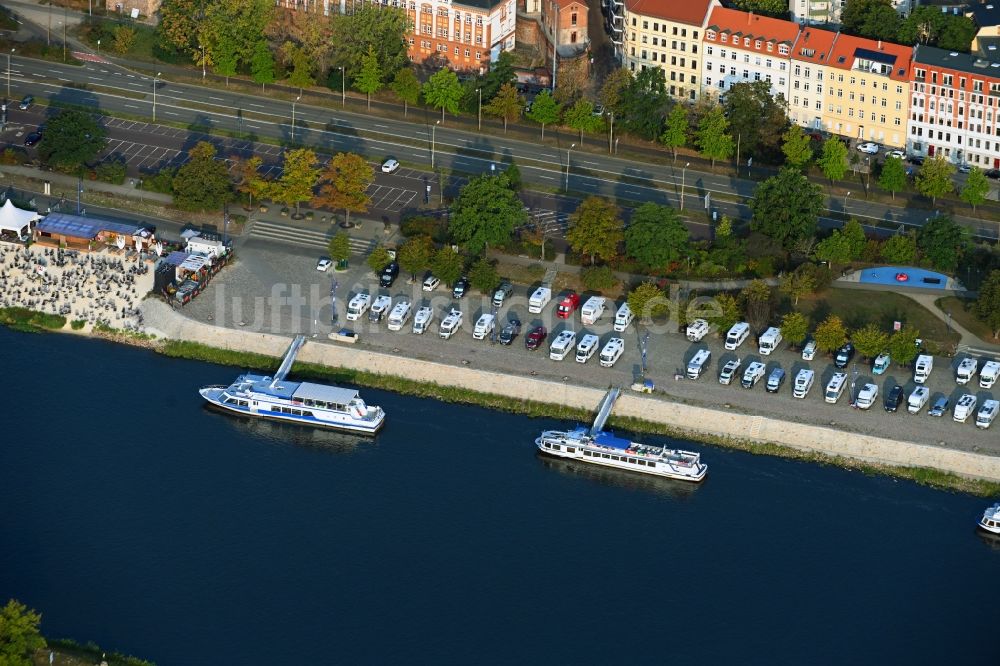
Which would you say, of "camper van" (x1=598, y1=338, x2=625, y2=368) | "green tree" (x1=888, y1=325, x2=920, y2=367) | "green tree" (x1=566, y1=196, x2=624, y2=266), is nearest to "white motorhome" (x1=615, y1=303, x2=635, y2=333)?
"camper van" (x1=598, y1=338, x2=625, y2=368)

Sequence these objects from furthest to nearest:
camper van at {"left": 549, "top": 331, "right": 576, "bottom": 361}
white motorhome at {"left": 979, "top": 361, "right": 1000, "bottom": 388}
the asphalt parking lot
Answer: camper van at {"left": 549, "top": 331, "right": 576, "bottom": 361} < white motorhome at {"left": 979, "top": 361, "right": 1000, "bottom": 388} < the asphalt parking lot

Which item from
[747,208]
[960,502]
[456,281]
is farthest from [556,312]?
[960,502]

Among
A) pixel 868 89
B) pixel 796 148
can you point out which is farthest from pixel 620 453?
pixel 868 89

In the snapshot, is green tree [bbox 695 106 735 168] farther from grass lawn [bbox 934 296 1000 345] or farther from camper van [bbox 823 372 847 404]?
camper van [bbox 823 372 847 404]

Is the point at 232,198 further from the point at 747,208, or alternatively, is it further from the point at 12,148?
the point at 747,208

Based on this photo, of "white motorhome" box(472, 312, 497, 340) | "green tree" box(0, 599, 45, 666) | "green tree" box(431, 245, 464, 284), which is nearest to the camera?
"green tree" box(0, 599, 45, 666)

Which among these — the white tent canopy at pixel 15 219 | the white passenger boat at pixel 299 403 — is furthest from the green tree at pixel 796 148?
the white tent canopy at pixel 15 219

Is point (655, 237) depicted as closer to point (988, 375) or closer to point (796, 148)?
point (796, 148)
